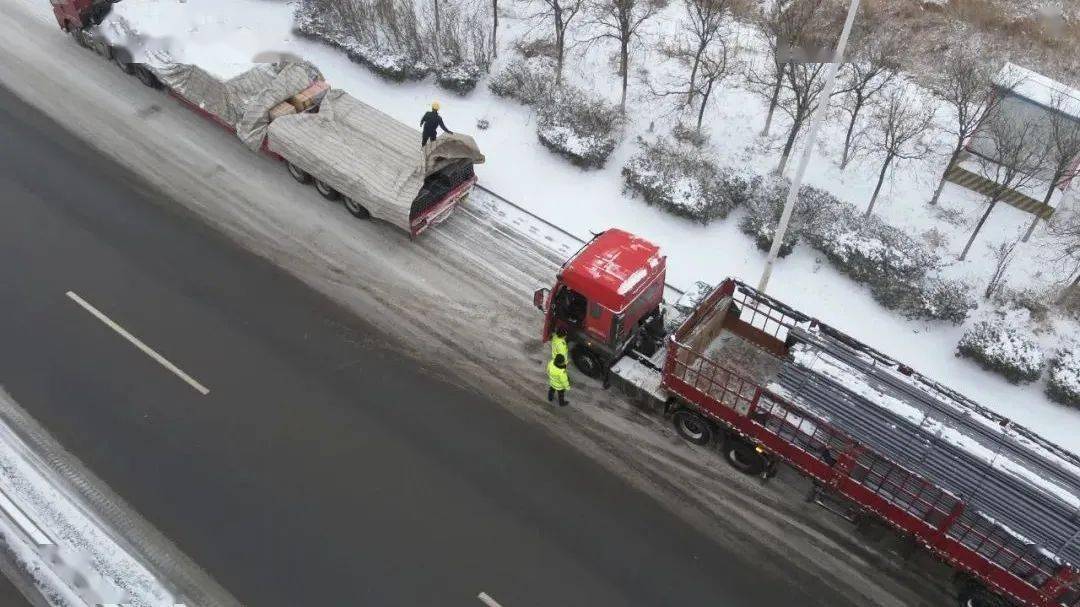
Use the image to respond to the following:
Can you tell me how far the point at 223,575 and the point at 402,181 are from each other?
28.3 feet

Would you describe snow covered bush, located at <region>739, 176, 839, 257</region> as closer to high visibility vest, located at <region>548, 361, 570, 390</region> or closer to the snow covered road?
the snow covered road

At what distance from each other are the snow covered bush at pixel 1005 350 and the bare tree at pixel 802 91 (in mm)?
6267

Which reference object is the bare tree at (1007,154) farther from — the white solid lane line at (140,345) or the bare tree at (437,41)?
the white solid lane line at (140,345)

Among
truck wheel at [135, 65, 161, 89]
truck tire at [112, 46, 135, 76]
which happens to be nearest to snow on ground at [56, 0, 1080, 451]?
truck tire at [112, 46, 135, 76]

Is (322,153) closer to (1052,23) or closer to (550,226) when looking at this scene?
(550,226)

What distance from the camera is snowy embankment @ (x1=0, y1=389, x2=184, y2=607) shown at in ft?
36.7

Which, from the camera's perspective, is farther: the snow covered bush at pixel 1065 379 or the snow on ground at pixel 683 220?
the snow on ground at pixel 683 220

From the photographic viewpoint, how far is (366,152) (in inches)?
661

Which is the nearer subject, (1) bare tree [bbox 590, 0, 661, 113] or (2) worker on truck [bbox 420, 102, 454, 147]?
(2) worker on truck [bbox 420, 102, 454, 147]

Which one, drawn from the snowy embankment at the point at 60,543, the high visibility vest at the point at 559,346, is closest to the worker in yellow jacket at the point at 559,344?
the high visibility vest at the point at 559,346

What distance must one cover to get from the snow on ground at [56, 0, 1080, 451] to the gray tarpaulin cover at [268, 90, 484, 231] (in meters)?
2.48

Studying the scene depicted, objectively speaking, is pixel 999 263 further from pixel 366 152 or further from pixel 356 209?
pixel 356 209

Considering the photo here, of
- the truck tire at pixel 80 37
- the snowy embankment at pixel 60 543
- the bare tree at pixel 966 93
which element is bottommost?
the snowy embankment at pixel 60 543

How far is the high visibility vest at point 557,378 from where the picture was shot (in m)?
12.9
